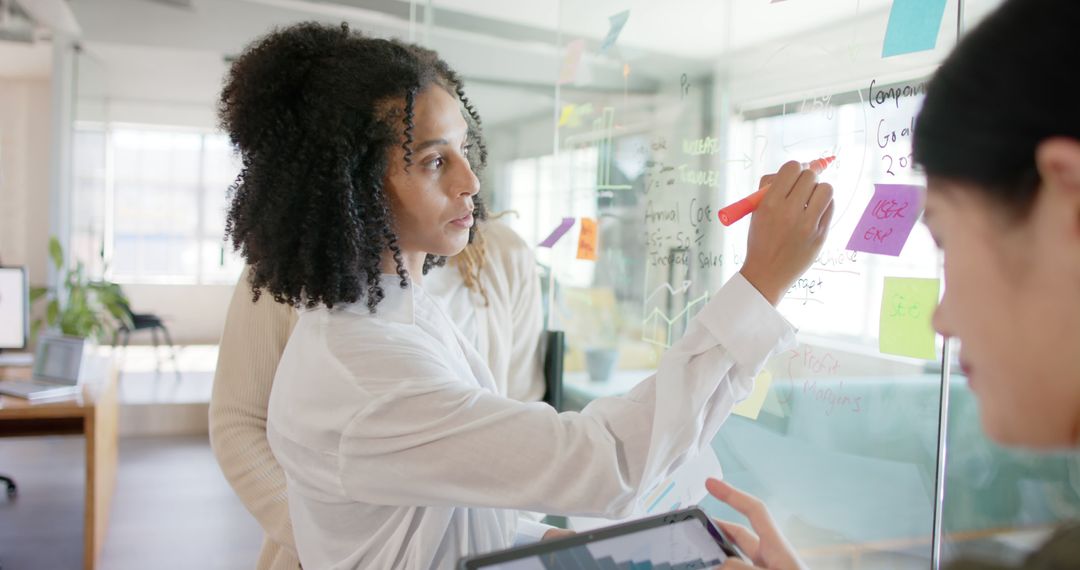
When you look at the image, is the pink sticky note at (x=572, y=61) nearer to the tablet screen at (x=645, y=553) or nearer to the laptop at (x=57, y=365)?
the tablet screen at (x=645, y=553)

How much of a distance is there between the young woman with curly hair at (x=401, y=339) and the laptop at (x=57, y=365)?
2.67 metres

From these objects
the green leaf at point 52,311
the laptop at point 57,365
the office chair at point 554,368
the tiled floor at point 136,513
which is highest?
A: the office chair at point 554,368

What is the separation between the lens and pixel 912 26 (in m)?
0.96

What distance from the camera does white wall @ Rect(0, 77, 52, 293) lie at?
789 cm

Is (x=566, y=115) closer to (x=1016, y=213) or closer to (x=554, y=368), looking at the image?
(x=554, y=368)

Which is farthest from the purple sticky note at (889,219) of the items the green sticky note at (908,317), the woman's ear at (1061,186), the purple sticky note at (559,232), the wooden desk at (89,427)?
the wooden desk at (89,427)

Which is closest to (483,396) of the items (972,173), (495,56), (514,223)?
(972,173)

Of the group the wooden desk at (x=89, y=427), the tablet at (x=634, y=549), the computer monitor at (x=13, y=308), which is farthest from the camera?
the computer monitor at (x=13, y=308)

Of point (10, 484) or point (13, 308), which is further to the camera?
point (10, 484)

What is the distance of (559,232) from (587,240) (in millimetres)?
132

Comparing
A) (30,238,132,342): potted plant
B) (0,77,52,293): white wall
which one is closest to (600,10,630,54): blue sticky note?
(30,238,132,342): potted plant

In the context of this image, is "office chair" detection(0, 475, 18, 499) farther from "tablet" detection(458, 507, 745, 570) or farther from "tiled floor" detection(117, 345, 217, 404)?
"tablet" detection(458, 507, 745, 570)

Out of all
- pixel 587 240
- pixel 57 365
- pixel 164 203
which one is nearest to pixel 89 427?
pixel 57 365

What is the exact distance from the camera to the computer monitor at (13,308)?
11.5 ft
